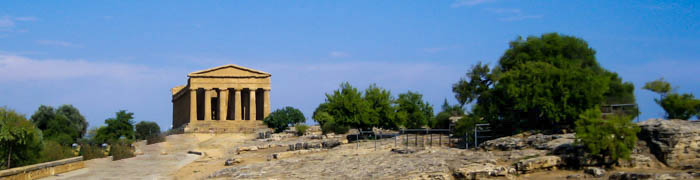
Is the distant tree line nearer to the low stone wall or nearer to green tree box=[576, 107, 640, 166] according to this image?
the low stone wall

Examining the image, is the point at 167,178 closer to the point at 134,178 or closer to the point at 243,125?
the point at 134,178

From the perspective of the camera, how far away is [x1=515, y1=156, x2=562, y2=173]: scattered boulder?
2731 centimetres

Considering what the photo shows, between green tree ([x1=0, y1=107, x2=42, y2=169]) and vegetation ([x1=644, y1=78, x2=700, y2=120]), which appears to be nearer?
vegetation ([x1=644, y1=78, x2=700, y2=120])

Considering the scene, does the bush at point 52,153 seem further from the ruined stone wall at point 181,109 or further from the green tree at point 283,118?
the ruined stone wall at point 181,109

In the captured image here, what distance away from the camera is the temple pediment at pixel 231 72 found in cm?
8475

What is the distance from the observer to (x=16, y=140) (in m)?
40.5

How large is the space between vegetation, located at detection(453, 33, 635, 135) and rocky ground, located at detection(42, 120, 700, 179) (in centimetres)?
194

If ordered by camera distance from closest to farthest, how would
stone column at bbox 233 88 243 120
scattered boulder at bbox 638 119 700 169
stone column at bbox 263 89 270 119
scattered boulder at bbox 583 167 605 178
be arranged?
scattered boulder at bbox 583 167 605 178 < scattered boulder at bbox 638 119 700 169 < stone column at bbox 263 89 270 119 < stone column at bbox 233 88 243 120

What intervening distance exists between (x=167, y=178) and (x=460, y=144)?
14.7m

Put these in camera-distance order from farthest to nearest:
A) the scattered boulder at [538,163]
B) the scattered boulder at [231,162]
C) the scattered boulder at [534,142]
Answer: the scattered boulder at [231,162]
the scattered boulder at [534,142]
the scattered boulder at [538,163]

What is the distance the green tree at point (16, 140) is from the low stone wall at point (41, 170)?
458 cm

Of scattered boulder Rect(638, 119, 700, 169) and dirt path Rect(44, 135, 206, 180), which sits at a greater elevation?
scattered boulder Rect(638, 119, 700, 169)

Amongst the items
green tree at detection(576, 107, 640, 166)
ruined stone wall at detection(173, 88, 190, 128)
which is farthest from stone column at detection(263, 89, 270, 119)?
green tree at detection(576, 107, 640, 166)

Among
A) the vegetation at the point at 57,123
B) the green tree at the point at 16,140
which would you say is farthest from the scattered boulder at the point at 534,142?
the vegetation at the point at 57,123
